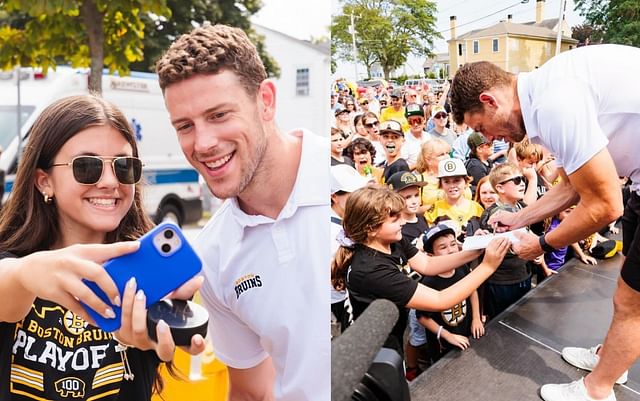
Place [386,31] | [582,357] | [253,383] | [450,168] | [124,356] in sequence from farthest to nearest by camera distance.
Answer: [450,168]
[582,357]
[386,31]
[253,383]
[124,356]

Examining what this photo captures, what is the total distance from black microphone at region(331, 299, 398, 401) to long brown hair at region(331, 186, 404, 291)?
1.67 feet

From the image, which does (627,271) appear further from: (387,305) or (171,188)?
(171,188)

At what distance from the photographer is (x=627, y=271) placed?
155 cm

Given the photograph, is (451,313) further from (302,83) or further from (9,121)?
(9,121)

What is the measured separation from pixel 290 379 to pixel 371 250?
611mm

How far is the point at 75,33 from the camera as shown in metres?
0.78

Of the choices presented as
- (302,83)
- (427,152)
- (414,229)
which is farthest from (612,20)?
(302,83)

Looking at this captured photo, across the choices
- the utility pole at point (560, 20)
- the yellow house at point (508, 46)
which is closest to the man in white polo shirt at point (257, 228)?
the yellow house at point (508, 46)

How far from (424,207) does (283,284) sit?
1.51 meters

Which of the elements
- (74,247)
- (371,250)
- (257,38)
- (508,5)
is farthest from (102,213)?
(508,5)

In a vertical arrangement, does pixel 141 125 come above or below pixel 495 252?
above

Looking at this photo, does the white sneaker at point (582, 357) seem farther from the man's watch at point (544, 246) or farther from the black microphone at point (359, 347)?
the black microphone at point (359, 347)

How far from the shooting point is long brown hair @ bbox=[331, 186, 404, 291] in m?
1.33

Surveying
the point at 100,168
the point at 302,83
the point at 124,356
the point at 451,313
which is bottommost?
the point at 451,313
